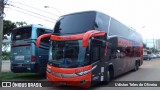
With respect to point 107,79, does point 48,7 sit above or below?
above

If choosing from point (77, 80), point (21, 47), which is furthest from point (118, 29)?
point (77, 80)

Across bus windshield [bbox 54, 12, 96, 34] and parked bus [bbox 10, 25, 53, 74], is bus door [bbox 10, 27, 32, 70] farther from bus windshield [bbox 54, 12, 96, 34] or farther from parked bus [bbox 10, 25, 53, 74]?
bus windshield [bbox 54, 12, 96, 34]

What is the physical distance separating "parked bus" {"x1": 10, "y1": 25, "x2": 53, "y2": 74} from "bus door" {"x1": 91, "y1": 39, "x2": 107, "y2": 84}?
171 inches

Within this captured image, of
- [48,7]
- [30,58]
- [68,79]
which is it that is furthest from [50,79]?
[48,7]

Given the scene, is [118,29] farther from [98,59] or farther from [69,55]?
[69,55]

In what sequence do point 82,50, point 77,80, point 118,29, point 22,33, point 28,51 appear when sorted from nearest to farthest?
1. point 77,80
2. point 82,50
3. point 28,51
4. point 22,33
5. point 118,29

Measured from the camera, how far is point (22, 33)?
1548 centimetres

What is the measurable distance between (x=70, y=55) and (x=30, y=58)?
14.1 ft

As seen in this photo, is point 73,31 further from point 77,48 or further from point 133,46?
point 133,46

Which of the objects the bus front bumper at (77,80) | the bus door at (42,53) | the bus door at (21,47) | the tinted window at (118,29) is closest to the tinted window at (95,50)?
the bus front bumper at (77,80)

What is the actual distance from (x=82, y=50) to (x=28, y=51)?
4850mm

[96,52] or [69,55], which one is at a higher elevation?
[96,52]

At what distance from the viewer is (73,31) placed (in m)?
11.9

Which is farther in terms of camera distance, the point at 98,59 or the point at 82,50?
the point at 98,59
